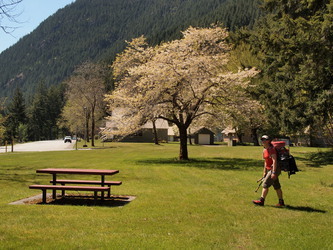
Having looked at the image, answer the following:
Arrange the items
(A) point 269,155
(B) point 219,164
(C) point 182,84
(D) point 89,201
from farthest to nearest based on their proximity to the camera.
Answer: (C) point 182,84 → (B) point 219,164 → (D) point 89,201 → (A) point 269,155

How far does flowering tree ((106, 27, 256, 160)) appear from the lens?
23.1m

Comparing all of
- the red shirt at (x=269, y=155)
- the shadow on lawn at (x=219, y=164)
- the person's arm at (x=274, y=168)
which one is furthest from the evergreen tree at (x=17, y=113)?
the person's arm at (x=274, y=168)

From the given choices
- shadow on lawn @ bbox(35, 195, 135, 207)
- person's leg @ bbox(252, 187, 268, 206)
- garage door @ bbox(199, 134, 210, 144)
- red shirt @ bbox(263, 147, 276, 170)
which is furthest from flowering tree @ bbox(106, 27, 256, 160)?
garage door @ bbox(199, 134, 210, 144)

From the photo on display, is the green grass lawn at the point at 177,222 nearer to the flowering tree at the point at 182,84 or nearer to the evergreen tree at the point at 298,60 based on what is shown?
the evergreen tree at the point at 298,60

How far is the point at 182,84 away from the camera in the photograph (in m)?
23.7

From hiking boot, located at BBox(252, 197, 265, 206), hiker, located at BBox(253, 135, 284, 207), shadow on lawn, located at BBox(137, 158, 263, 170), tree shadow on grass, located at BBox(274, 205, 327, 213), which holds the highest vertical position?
hiker, located at BBox(253, 135, 284, 207)

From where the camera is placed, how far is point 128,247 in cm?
558

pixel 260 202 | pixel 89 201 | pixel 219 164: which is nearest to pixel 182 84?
pixel 219 164

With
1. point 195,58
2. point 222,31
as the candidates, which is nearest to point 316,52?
point 195,58

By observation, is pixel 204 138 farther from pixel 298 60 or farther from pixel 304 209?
pixel 304 209

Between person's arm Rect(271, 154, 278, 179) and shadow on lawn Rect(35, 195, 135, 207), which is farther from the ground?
person's arm Rect(271, 154, 278, 179)

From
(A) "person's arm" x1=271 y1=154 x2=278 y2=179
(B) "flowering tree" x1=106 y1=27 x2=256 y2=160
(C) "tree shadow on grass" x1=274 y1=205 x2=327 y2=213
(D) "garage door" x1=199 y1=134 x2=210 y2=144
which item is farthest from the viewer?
(D) "garage door" x1=199 y1=134 x2=210 y2=144

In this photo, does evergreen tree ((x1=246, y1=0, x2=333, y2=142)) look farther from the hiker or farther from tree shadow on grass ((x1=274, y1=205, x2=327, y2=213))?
tree shadow on grass ((x1=274, y1=205, x2=327, y2=213))

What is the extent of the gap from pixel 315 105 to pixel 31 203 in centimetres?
1854
